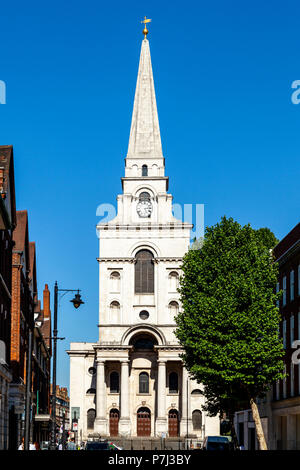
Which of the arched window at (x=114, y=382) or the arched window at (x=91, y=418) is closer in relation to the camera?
the arched window at (x=114, y=382)

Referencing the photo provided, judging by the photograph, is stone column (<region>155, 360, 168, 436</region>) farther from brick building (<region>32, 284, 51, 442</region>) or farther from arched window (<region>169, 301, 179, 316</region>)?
brick building (<region>32, 284, 51, 442</region>)

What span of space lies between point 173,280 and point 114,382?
13864mm

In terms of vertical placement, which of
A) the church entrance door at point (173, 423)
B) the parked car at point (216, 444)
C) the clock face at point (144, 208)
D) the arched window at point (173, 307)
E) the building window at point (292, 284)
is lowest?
the church entrance door at point (173, 423)

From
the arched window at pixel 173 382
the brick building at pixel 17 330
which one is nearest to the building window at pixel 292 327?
the brick building at pixel 17 330

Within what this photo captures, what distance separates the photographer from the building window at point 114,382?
3474 inches

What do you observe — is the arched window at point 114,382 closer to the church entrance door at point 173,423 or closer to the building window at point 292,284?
the church entrance door at point 173,423

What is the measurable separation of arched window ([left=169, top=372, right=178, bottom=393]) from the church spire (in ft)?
88.7

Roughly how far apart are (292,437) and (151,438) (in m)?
33.8

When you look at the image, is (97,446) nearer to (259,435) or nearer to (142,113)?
(259,435)

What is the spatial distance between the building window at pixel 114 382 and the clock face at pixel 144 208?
19.3 metres

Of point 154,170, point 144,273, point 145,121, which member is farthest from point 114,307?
point 145,121

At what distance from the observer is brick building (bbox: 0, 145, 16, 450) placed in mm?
37531

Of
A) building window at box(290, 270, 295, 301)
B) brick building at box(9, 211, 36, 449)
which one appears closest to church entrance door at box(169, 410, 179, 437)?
brick building at box(9, 211, 36, 449)
